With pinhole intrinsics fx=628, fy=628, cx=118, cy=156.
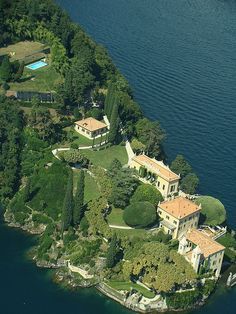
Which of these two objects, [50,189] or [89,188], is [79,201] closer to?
[89,188]

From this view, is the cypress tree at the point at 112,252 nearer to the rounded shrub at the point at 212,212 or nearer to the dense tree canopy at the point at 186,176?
the rounded shrub at the point at 212,212

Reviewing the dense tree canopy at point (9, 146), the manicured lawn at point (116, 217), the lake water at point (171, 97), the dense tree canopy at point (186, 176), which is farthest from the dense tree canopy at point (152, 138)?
the dense tree canopy at point (9, 146)

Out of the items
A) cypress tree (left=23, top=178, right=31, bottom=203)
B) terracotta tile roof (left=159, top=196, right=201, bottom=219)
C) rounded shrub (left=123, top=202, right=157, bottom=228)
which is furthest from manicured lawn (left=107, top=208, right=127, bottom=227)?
cypress tree (left=23, top=178, right=31, bottom=203)

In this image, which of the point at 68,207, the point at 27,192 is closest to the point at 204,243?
the point at 68,207

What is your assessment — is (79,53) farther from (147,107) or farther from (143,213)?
(143,213)

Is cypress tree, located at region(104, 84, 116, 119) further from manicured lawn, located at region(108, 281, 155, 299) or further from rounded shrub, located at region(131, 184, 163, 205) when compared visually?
manicured lawn, located at region(108, 281, 155, 299)

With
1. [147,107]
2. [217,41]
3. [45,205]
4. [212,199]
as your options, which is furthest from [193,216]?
[217,41]
